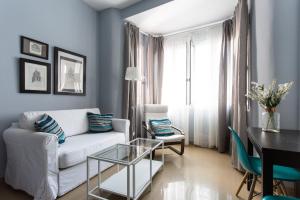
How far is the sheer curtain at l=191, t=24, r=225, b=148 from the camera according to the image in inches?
136

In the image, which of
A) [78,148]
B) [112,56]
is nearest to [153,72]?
[112,56]

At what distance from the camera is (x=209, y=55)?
351cm

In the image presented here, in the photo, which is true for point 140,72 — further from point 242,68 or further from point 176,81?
point 242,68

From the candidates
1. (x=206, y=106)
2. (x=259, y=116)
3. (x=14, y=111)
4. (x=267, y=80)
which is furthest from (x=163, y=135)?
(x=14, y=111)

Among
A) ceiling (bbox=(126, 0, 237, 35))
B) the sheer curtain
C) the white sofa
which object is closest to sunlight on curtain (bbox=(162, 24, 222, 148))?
the sheer curtain

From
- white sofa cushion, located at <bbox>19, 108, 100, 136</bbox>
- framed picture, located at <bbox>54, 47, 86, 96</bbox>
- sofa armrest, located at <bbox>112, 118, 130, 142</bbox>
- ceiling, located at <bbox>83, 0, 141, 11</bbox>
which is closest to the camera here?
white sofa cushion, located at <bbox>19, 108, 100, 136</bbox>

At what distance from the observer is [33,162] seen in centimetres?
168

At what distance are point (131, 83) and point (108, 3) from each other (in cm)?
159

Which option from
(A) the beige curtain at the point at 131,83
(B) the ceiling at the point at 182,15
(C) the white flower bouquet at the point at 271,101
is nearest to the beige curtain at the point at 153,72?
(B) the ceiling at the point at 182,15

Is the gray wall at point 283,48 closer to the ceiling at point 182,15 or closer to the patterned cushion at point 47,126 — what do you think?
the ceiling at point 182,15

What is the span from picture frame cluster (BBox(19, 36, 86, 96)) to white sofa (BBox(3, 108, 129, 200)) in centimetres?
52

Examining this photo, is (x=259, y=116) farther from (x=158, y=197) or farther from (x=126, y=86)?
(x=126, y=86)

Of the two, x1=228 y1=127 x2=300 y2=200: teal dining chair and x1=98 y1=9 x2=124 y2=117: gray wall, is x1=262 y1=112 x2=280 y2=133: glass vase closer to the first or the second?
x1=228 y1=127 x2=300 y2=200: teal dining chair

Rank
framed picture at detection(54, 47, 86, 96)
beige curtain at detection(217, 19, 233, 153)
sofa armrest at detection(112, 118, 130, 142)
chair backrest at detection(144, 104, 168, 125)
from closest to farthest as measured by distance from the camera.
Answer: framed picture at detection(54, 47, 86, 96), sofa armrest at detection(112, 118, 130, 142), beige curtain at detection(217, 19, 233, 153), chair backrest at detection(144, 104, 168, 125)
